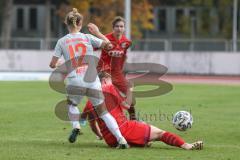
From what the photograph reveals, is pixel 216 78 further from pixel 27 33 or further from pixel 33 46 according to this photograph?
pixel 27 33

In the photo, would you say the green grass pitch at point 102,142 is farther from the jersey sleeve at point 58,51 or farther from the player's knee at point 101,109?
the jersey sleeve at point 58,51

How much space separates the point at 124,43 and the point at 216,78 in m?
25.2

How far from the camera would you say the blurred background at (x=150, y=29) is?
41.3 metres

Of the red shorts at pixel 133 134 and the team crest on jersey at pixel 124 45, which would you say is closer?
the red shorts at pixel 133 134

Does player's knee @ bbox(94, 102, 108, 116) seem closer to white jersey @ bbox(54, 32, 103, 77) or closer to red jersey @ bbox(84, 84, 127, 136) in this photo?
red jersey @ bbox(84, 84, 127, 136)

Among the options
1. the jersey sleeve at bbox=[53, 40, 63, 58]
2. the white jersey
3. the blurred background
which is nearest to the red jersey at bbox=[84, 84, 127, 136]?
the white jersey

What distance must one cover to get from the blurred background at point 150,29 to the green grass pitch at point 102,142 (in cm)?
1561

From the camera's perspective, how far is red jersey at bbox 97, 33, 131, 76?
14278 millimetres

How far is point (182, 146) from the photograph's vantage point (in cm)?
1148

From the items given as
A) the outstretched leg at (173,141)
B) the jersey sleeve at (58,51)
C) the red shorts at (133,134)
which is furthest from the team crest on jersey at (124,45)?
the outstretched leg at (173,141)

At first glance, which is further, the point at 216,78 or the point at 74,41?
the point at 216,78

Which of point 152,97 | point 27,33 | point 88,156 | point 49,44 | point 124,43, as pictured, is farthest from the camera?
point 27,33

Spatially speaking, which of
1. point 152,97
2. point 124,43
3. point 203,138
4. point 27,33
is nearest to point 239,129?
point 203,138

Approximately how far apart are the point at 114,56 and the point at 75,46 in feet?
8.49
